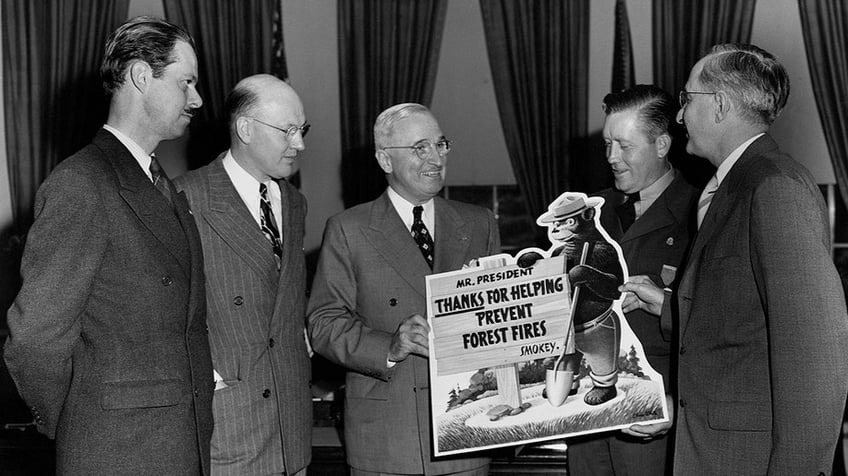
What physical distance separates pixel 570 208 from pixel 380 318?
78cm

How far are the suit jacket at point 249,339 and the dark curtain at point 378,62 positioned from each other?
413cm

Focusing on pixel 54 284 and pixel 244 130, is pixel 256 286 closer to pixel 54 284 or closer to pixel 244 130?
pixel 244 130

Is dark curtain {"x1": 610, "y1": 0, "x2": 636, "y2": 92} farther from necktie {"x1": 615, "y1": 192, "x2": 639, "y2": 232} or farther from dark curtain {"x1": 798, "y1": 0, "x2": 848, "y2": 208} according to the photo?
necktie {"x1": 615, "y1": 192, "x2": 639, "y2": 232}

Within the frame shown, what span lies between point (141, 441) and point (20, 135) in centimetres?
579

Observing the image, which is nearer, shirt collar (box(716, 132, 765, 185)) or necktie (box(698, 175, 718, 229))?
shirt collar (box(716, 132, 765, 185))

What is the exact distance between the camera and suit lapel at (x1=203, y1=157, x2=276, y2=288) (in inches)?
113

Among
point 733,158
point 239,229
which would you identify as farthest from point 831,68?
point 239,229

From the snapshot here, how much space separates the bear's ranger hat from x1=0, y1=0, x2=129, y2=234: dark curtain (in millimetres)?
5393

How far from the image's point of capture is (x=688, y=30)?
688 centimetres

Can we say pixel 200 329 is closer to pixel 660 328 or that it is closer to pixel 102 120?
pixel 660 328

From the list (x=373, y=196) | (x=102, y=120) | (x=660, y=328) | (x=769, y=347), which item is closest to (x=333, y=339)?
(x=660, y=328)

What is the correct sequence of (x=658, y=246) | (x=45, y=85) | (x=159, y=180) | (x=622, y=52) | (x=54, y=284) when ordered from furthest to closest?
(x=45, y=85) → (x=622, y=52) → (x=658, y=246) → (x=159, y=180) → (x=54, y=284)

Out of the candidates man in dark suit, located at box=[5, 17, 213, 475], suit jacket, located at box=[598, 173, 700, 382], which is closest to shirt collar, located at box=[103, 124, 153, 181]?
man in dark suit, located at box=[5, 17, 213, 475]

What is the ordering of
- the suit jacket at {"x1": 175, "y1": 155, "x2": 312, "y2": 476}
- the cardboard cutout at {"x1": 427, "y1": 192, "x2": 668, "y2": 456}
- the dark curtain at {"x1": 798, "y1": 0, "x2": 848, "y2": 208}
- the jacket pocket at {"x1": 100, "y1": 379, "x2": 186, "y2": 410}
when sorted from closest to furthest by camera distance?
the jacket pocket at {"x1": 100, "y1": 379, "x2": 186, "y2": 410}, the cardboard cutout at {"x1": 427, "y1": 192, "x2": 668, "y2": 456}, the suit jacket at {"x1": 175, "y1": 155, "x2": 312, "y2": 476}, the dark curtain at {"x1": 798, "y1": 0, "x2": 848, "y2": 208}
